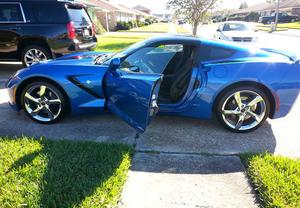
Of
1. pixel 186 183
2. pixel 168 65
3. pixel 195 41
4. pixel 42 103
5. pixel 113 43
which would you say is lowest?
pixel 186 183

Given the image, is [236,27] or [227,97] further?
[236,27]

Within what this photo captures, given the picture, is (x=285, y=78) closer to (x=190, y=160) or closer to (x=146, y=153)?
(x=190, y=160)

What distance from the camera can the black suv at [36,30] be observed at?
682 cm

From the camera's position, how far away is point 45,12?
6906 mm

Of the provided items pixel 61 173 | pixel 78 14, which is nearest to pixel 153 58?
pixel 61 173

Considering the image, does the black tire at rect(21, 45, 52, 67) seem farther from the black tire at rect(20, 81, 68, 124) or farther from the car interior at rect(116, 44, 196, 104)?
the car interior at rect(116, 44, 196, 104)

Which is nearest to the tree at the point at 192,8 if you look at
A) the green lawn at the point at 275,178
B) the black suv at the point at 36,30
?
the black suv at the point at 36,30

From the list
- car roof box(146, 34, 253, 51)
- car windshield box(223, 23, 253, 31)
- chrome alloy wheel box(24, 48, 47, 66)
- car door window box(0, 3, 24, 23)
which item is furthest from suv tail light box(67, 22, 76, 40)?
car windshield box(223, 23, 253, 31)

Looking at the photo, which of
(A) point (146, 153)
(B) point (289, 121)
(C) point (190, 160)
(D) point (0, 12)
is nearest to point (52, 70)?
(A) point (146, 153)

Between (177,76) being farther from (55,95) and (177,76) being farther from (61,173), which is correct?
(61,173)

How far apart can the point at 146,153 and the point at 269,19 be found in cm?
5312

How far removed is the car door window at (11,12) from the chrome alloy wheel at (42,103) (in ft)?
12.8

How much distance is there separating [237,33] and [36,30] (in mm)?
9055

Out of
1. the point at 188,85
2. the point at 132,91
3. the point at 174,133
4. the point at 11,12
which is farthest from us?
the point at 11,12
